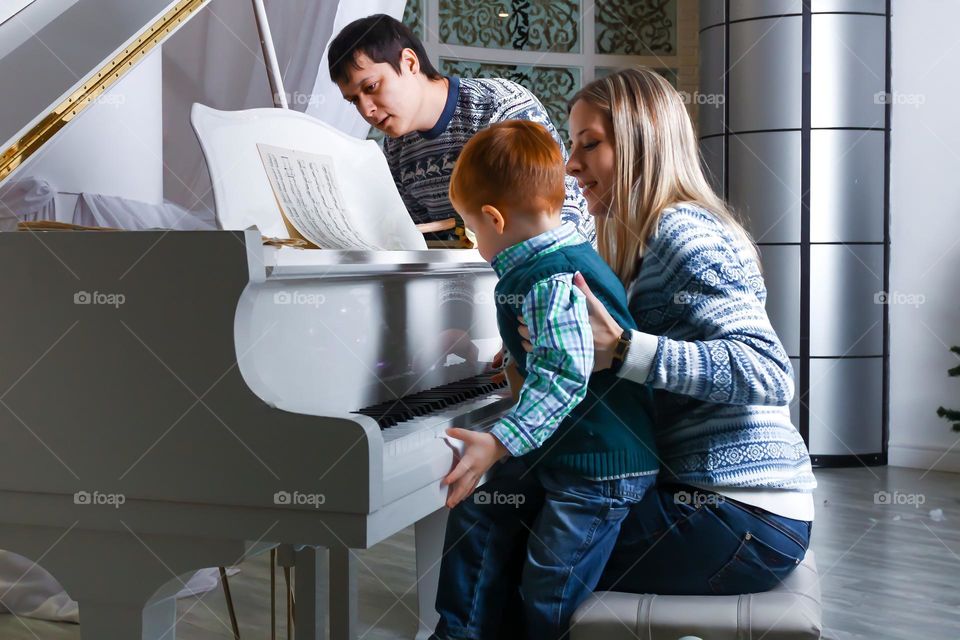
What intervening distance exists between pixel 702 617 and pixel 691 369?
328mm

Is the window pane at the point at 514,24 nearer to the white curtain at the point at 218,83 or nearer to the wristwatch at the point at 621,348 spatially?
the white curtain at the point at 218,83

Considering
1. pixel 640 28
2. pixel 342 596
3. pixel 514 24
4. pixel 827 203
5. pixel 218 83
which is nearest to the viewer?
pixel 342 596

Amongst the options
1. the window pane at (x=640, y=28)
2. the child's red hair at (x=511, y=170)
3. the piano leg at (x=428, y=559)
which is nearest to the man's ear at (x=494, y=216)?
the child's red hair at (x=511, y=170)

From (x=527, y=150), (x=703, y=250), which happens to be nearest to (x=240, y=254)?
(x=527, y=150)

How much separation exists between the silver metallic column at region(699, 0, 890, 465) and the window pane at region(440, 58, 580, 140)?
1400mm

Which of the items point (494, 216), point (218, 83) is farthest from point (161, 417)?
point (218, 83)

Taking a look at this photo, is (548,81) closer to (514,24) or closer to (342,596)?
(514,24)

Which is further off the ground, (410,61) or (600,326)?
(410,61)

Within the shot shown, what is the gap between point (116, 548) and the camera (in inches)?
51.0

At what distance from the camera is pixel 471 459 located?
131 cm

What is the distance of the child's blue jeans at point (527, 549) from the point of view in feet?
4.51

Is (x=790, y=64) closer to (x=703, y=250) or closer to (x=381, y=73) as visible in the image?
(x=381, y=73)

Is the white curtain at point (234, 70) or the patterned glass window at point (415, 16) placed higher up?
the patterned glass window at point (415, 16)

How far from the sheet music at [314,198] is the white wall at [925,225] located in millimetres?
3671
